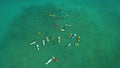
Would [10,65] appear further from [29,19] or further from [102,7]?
[102,7]

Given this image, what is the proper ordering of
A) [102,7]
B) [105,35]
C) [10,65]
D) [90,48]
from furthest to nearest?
[102,7], [105,35], [90,48], [10,65]

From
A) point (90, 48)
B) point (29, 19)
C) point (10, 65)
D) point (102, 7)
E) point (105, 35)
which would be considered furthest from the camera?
point (102, 7)

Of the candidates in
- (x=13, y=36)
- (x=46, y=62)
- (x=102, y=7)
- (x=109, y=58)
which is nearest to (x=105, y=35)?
(x=109, y=58)

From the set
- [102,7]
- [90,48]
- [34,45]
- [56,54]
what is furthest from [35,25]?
[102,7]

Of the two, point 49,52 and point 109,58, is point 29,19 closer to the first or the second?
point 49,52

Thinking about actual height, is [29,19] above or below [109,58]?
above

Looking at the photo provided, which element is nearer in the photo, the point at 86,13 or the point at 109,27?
the point at 109,27
